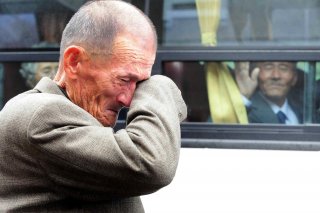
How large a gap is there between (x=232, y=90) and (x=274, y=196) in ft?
1.92

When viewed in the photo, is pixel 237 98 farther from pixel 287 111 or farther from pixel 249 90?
pixel 287 111

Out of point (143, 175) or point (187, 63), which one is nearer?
point (143, 175)

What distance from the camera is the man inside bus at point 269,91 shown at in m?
4.02

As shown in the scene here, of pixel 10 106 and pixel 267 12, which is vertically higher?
pixel 10 106

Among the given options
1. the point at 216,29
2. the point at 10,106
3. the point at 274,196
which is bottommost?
the point at 274,196

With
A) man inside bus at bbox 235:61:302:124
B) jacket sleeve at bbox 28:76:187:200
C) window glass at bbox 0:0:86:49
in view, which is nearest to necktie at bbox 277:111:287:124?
man inside bus at bbox 235:61:302:124

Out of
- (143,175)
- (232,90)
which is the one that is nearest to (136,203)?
(143,175)

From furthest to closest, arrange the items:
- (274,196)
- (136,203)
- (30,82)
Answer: (30,82), (274,196), (136,203)

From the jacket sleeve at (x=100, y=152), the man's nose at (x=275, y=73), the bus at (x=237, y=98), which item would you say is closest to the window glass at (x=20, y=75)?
the bus at (x=237, y=98)

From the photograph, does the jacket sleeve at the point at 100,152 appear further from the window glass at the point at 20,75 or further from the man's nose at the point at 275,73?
the window glass at the point at 20,75

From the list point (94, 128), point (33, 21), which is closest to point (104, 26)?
point (94, 128)

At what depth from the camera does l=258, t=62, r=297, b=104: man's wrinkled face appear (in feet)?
13.2

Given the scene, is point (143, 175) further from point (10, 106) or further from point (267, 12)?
point (267, 12)

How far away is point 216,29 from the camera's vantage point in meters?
4.10
